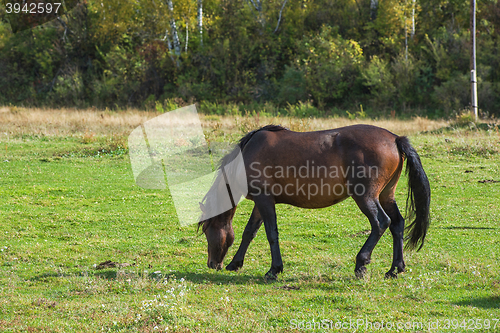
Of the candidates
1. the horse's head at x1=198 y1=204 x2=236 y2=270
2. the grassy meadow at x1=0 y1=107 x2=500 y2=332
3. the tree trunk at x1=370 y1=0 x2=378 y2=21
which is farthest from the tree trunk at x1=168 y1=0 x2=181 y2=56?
the horse's head at x1=198 y1=204 x2=236 y2=270

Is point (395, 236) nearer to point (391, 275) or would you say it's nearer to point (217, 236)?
point (391, 275)

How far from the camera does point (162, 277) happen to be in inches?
Result: 244

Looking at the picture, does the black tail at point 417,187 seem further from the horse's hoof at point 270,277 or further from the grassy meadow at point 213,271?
the horse's hoof at point 270,277

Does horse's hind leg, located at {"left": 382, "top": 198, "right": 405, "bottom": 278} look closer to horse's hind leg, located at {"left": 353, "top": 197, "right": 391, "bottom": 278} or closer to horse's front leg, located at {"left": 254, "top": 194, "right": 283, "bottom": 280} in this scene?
horse's hind leg, located at {"left": 353, "top": 197, "right": 391, "bottom": 278}

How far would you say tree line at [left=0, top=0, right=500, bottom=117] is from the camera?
32281 mm

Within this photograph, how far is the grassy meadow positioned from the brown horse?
564 mm

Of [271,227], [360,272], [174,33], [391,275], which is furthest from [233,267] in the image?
[174,33]

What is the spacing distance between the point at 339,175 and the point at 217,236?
6.25 feet

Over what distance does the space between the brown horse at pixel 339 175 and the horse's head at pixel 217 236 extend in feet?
1.76

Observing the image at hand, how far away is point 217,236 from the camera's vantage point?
6.56 meters

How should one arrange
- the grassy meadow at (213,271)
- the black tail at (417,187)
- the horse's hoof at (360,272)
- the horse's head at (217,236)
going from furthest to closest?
the horse's head at (217,236), the black tail at (417,187), the horse's hoof at (360,272), the grassy meadow at (213,271)

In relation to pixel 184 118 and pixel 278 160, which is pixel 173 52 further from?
pixel 278 160

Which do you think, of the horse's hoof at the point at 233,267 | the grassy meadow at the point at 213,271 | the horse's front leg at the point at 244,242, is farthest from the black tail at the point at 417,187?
the horse's hoof at the point at 233,267

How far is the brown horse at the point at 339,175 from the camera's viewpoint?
6.09 meters
